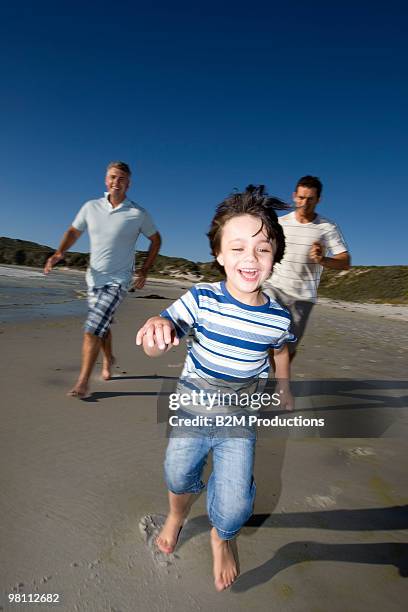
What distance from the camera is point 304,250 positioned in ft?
12.4

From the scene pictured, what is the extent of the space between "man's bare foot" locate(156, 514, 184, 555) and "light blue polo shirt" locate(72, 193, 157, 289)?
2.71m

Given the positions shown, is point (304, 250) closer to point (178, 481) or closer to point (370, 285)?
point (178, 481)

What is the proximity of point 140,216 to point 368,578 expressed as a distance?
141 inches

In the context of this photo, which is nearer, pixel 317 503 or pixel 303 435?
pixel 317 503

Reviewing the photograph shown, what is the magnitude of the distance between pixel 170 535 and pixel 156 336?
94 centimetres

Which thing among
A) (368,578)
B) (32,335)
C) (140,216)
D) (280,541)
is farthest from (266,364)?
(32,335)

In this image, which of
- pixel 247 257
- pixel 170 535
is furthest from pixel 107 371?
pixel 247 257

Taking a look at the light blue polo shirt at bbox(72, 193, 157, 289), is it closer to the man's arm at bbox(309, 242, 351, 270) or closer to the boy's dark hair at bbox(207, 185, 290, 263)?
the man's arm at bbox(309, 242, 351, 270)

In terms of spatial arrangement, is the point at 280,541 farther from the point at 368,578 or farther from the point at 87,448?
the point at 87,448

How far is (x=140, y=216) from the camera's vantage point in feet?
13.9

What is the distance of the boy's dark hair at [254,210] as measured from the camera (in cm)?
187

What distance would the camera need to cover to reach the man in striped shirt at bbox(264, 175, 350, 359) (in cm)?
376

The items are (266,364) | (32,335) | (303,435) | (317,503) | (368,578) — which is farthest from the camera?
(32,335)

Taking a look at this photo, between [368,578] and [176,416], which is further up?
[176,416]
